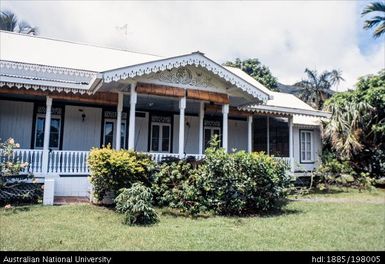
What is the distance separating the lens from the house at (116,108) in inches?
436

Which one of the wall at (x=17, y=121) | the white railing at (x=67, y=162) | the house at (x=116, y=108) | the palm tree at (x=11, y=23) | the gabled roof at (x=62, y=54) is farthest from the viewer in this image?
the palm tree at (x=11, y=23)

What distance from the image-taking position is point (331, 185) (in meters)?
14.6

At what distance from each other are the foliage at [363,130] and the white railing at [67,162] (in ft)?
40.2

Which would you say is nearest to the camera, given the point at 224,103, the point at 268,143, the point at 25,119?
the point at 224,103

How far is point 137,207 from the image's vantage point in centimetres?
747

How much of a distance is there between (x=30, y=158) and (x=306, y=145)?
14622mm

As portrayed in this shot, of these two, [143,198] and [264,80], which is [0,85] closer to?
[143,198]

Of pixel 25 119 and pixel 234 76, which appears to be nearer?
pixel 234 76

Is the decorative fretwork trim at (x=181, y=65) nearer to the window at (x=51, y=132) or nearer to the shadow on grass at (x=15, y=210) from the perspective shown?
the shadow on grass at (x=15, y=210)

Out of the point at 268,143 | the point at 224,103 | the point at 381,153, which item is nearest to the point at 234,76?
the point at 224,103

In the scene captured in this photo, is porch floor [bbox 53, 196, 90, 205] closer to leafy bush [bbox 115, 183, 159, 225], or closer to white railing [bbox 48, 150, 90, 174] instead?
white railing [bbox 48, 150, 90, 174]

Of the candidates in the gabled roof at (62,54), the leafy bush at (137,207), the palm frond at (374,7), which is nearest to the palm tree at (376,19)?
the palm frond at (374,7)

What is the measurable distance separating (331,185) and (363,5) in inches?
419
